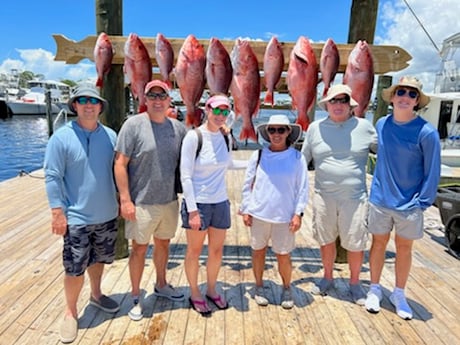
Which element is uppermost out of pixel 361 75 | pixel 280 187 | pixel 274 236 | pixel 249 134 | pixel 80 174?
pixel 361 75

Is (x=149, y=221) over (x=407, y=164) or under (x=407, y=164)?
under

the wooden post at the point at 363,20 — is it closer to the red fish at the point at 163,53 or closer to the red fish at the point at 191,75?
the red fish at the point at 191,75

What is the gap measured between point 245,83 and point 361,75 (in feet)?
3.05

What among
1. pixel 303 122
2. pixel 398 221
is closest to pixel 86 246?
pixel 303 122

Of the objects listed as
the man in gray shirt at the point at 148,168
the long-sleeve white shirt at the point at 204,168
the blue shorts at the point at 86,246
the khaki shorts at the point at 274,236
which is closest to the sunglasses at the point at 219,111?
the long-sleeve white shirt at the point at 204,168

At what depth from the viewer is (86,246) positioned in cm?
227

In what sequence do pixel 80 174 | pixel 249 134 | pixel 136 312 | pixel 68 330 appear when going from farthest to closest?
pixel 249 134, pixel 136 312, pixel 68 330, pixel 80 174

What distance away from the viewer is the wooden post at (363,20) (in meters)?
3.19

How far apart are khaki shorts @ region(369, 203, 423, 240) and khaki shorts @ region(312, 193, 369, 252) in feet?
0.24

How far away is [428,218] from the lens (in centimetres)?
545

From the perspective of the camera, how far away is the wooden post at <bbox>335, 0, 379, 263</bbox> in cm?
→ 319

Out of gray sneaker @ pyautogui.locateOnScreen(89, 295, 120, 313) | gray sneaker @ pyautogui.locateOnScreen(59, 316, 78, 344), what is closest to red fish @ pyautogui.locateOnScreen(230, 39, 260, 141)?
gray sneaker @ pyautogui.locateOnScreen(89, 295, 120, 313)

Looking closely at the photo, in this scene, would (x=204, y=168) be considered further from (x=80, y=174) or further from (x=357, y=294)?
(x=357, y=294)

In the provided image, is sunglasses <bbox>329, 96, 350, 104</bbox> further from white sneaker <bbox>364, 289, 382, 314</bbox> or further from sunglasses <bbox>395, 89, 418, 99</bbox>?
white sneaker <bbox>364, 289, 382, 314</bbox>
